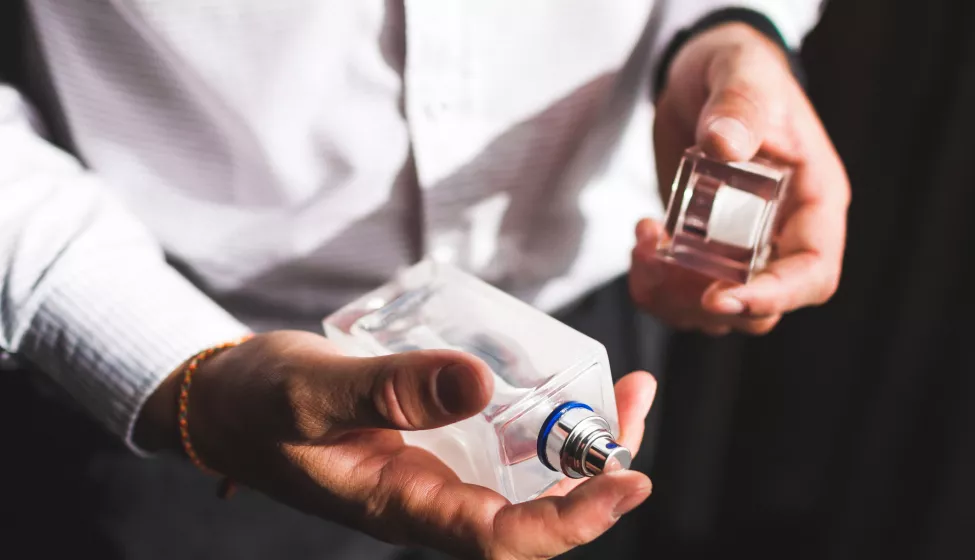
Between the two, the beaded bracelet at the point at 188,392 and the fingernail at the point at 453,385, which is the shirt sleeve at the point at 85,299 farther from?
the fingernail at the point at 453,385

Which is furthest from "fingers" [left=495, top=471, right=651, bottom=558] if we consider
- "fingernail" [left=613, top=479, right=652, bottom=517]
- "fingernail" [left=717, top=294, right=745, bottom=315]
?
"fingernail" [left=717, top=294, right=745, bottom=315]

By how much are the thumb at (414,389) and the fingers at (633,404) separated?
120 mm

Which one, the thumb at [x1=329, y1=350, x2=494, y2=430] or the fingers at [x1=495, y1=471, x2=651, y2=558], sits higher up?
the thumb at [x1=329, y1=350, x2=494, y2=430]

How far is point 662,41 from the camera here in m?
0.70

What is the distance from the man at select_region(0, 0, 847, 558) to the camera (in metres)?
0.49

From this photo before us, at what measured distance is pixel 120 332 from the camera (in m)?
0.53

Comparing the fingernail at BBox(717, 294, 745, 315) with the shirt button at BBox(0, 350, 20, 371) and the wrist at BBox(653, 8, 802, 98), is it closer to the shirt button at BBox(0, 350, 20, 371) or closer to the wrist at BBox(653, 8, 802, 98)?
the wrist at BBox(653, 8, 802, 98)

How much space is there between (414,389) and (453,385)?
2cm

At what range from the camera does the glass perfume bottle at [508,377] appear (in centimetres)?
41

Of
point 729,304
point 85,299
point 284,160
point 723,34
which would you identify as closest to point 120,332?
point 85,299

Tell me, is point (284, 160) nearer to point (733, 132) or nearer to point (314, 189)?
point (314, 189)

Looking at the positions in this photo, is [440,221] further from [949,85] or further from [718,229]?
[949,85]

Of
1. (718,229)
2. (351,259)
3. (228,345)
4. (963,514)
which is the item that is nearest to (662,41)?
(718,229)

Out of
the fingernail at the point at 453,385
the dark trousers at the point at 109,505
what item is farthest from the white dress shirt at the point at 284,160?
the fingernail at the point at 453,385
